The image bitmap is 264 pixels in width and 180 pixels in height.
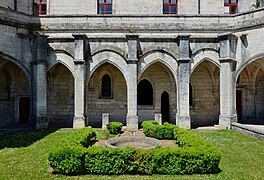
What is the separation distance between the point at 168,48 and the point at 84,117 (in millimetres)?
7565

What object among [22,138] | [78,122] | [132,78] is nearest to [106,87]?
[132,78]

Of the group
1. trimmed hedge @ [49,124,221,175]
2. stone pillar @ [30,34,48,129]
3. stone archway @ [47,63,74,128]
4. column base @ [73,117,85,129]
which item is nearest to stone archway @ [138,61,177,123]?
column base @ [73,117,85,129]

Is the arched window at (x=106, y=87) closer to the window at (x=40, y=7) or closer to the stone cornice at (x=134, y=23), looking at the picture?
the stone cornice at (x=134, y=23)

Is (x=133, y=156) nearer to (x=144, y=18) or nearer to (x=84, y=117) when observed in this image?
(x=84, y=117)

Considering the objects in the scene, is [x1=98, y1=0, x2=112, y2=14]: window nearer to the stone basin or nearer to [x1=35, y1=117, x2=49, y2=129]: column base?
[x1=35, y1=117, x2=49, y2=129]: column base

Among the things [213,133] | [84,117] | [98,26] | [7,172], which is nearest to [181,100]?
[213,133]

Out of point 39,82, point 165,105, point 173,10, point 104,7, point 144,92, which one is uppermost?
point 104,7

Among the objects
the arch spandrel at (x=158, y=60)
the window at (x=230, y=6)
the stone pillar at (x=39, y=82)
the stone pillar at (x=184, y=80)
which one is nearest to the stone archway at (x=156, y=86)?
the arch spandrel at (x=158, y=60)

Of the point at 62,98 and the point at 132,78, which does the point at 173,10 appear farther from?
the point at 62,98

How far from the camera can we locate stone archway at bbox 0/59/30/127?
17984 millimetres

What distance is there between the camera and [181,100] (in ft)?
52.0

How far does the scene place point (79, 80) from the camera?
51.9ft

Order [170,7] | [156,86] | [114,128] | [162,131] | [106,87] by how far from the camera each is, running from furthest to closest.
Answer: [170,7]
[106,87]
[156,86]
[114,128]
[162,131]

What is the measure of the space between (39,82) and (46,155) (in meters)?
7.56
